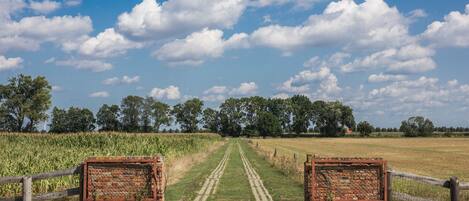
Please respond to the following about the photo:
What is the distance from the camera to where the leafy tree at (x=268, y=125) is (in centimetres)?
19125

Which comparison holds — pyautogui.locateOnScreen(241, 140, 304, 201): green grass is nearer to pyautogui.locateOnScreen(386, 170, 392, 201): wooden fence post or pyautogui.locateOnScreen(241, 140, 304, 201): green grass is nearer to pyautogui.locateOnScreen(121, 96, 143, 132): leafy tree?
pyautogui.locateOnScreen(386, 170, 392, 201): wooden fence post

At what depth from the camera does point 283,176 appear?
28.8 meters

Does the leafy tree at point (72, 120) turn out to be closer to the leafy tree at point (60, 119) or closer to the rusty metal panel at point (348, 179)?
the leafy tree at point (60, 119)

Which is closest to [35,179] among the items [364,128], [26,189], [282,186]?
[26,189]

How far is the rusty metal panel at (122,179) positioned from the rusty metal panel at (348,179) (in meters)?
4.15

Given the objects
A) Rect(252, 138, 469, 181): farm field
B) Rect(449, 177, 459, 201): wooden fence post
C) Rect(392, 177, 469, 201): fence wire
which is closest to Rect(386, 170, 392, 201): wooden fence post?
Rect(449, 177, 459, 201): wooden fence post

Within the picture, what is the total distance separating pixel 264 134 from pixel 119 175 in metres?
179

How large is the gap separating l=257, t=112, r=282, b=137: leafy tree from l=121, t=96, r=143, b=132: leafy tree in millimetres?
42918

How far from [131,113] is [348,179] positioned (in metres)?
183

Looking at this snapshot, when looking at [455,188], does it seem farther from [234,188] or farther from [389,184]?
[234,188]

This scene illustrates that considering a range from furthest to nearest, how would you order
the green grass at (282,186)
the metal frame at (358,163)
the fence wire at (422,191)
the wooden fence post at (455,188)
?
1. the green grass at (282,186)
2. the fence wire at (422,191)
3. the metal frame at (358,163)
4. the wooden fence post at (455,188)

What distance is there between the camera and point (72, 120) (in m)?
172

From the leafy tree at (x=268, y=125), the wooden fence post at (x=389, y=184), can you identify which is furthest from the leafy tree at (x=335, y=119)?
the wooden fence post at (x=389, y=184)

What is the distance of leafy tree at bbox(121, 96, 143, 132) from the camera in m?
192
